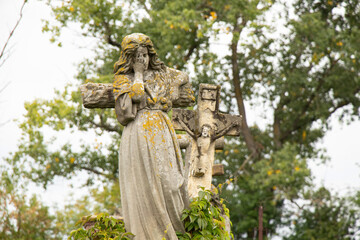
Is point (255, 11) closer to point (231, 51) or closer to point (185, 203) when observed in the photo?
point (231, 51)

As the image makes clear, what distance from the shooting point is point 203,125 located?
9.74 m

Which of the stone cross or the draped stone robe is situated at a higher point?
the stone cross

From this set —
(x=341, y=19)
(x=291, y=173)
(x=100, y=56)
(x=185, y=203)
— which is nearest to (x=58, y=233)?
(x=100, y=56)

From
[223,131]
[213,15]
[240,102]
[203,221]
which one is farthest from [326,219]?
[203,221]

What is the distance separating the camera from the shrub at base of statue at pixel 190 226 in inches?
280

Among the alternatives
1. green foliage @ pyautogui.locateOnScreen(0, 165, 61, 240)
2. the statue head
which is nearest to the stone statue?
the statue head

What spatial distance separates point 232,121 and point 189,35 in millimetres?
11563

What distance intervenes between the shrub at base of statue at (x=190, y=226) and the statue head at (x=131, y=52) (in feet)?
4.59

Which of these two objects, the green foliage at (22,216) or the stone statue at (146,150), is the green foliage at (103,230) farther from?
the green foliage at (22,216)

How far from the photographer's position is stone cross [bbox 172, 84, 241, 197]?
9.66 metres

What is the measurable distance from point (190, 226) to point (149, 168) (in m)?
0.69

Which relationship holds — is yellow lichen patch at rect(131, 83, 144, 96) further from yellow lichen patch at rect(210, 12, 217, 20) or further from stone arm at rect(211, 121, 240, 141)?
yellow lichen patch at rect(210, 12, 217, 20)

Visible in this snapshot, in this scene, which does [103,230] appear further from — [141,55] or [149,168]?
[141,55]

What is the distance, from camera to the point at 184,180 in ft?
24.1
